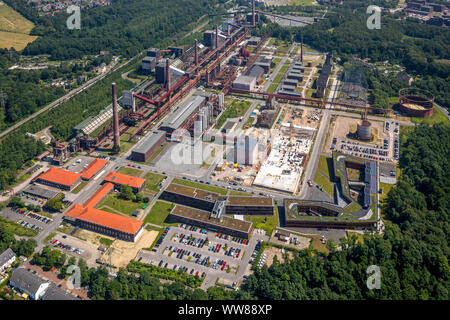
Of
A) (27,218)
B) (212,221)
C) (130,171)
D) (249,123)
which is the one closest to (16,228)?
(27,218)

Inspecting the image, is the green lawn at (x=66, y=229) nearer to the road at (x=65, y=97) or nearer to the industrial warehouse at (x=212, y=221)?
the industrial warehouse at (x=212, y=221)

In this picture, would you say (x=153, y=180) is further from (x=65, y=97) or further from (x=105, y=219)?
(x=65, y=97)

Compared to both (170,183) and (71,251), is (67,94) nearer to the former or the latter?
(170,183)

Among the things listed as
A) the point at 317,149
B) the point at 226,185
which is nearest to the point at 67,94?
the point at 226,185

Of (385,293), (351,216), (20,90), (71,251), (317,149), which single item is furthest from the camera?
(20,90)

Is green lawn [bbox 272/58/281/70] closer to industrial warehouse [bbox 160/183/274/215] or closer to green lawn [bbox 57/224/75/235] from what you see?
industrial warehouse [bbox 160/183/274/215]
